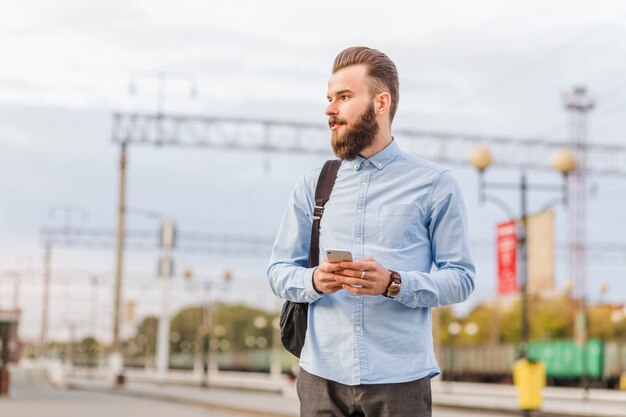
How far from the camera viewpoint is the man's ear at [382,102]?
3.48 m

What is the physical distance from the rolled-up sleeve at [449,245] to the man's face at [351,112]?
25 centimetres

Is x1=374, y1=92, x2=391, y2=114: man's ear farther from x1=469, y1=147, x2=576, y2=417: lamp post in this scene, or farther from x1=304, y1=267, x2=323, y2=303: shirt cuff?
x1=469, y1=147, x2=576, y2=417: lamp post

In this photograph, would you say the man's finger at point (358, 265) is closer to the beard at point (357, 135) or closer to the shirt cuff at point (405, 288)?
the shirt cuff at point (405, 288)

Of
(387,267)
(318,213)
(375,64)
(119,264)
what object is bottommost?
(387,267)

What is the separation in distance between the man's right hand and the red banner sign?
862 inches

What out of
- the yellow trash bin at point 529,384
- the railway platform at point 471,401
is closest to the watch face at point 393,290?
the yellow trash bin at point 529,384

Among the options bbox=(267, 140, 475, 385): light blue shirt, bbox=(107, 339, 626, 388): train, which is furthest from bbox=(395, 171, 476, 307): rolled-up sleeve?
bbox=(107, 339, 626, 388): train

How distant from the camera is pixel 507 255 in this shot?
25656 millimetres

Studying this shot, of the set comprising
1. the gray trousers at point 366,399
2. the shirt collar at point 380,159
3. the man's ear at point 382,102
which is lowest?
the gray trousers at point 366,399

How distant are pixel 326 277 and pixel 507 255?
22807 millimetres

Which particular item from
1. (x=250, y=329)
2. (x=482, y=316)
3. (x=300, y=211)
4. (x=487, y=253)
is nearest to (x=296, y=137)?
(x=487, y=253)

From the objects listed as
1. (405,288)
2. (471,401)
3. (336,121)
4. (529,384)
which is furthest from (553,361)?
(405,288)

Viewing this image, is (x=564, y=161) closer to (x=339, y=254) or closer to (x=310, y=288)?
(x=310, y=288)

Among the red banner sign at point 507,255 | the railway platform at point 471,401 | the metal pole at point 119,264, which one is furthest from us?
the metal pole at point 119,264
